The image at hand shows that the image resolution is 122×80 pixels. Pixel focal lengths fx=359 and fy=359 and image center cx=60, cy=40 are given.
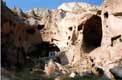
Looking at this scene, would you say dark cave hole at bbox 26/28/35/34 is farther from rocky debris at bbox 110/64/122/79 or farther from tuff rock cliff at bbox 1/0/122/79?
rocky debris at bbox 110/64/122/79

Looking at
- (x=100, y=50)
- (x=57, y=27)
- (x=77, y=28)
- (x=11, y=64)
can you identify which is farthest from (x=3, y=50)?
(x=57, y=27)

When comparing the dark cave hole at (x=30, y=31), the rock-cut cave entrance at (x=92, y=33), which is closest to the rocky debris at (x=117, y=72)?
the rock-cut cave entrance at (x=92, y=33)

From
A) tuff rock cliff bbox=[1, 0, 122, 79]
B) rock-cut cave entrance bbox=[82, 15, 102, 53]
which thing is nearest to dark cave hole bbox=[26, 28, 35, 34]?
tuff rock cliff bbox=[1, 0, 122, 79]

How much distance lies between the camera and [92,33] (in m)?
45.9

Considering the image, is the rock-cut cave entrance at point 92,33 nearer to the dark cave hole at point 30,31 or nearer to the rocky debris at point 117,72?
the dark cave hole at point 30,31

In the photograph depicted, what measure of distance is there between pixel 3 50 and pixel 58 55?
1506 cm

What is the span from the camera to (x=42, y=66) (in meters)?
37.4

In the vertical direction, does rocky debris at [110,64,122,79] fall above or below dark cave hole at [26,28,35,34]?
below

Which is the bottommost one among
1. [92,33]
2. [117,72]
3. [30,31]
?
[117,72]

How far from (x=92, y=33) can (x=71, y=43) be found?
2987 mm

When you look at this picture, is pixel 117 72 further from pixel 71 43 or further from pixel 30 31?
pixel 71 43

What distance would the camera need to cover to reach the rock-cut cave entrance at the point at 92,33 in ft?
144

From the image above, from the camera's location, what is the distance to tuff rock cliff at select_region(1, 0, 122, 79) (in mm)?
31344

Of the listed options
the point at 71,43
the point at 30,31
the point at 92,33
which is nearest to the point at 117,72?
the point at 30,31
